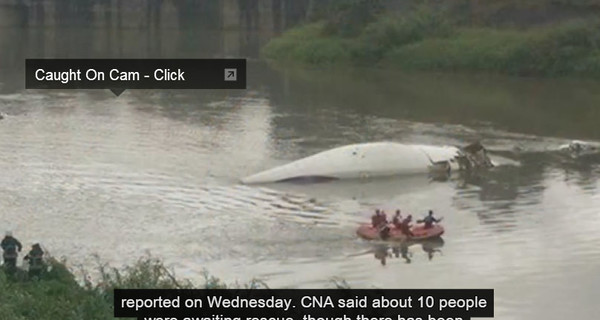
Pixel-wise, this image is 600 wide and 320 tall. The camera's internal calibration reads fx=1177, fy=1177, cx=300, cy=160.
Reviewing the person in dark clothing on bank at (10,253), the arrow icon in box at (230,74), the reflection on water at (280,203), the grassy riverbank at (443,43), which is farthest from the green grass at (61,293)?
the grassy riverbank at (443,43)

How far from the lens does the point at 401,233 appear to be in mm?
25219

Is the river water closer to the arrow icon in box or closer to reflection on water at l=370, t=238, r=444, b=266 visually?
reflection on water at l=370, t=238, r=444, b=266

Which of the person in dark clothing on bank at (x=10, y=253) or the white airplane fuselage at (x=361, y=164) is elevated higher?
the white airplane fuselage at (x=361, y=164)

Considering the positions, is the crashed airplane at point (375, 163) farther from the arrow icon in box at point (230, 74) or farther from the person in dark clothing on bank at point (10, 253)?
the arrow icon in box at point (230, 74)

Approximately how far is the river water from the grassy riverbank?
8.55 meters

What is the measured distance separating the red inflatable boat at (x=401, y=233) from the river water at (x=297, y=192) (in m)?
0.25

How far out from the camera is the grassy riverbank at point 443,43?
2468 inches

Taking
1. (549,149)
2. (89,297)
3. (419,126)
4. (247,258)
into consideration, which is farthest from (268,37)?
(89,297)

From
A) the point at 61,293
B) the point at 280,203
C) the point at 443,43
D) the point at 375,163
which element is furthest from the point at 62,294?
the point at 443,43

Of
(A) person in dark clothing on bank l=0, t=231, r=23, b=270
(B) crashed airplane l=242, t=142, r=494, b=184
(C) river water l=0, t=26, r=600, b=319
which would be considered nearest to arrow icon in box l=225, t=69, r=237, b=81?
(C) river water l=0, t=26, r=600, b=319

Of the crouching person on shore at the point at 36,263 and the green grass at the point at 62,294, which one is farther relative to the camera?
the crouching person on shore at the point at 36,263

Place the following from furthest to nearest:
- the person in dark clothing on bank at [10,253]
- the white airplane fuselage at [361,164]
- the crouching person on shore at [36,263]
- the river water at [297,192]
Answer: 1. the white airplane fuselage at [361,164]
2. the river water at [297,192]
3. the person in dark clothing on bank at [10,253]
4. the crouching person on shore at [36,263]

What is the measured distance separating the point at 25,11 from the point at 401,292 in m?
87.0

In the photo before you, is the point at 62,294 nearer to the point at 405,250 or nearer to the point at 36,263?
the point at 36,263
